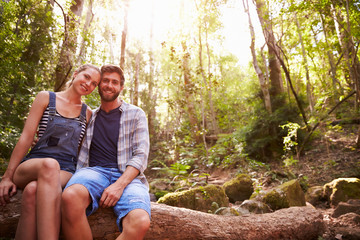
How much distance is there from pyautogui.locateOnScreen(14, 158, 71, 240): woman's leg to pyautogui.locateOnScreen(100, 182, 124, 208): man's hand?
36 centimetres

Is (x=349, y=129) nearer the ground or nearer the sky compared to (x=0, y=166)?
nearer the sky

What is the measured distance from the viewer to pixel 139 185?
2.31 m

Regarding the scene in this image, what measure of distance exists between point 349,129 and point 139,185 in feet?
36.2

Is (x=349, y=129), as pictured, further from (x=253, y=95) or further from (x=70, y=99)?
(x=70, y=99)

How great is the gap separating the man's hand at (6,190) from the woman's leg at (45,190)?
0.05 metres

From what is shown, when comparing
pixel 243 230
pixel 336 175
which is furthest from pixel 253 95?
pixel 243 230

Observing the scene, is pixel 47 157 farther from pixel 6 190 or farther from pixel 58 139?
pixel 6 190

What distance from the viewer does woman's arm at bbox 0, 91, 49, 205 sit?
81.2 inches

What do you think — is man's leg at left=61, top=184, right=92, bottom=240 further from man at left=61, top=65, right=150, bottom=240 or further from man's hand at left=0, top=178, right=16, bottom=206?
man's hand at left=0, top=178, right=16, bottom=206

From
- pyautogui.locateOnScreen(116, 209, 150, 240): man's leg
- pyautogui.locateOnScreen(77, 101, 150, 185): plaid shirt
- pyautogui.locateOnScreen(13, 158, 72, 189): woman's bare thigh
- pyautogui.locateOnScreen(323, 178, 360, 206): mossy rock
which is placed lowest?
pyautogui.locateOnScreen(323, 178, 360, 206): mossy rock

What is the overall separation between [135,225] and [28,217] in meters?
0.88

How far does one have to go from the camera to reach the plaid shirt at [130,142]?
2436 mm

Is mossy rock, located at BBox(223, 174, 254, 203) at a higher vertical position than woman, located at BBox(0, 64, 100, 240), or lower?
lower

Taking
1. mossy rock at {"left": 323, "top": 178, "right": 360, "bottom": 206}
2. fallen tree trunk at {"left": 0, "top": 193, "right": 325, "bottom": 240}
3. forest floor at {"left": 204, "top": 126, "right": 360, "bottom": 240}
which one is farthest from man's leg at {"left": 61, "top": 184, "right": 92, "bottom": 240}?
mossy rock at {"left": 323, "top": 178, "right": 360, "bottom": 206}
